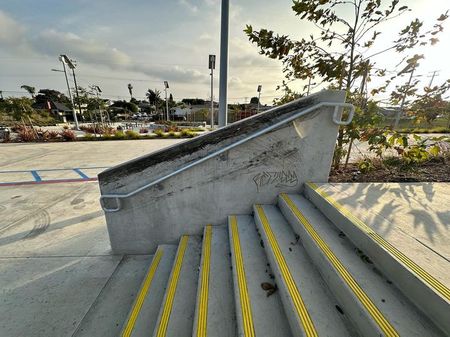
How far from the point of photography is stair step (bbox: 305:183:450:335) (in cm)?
103

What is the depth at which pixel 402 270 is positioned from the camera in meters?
1.23

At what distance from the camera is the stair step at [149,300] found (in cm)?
166

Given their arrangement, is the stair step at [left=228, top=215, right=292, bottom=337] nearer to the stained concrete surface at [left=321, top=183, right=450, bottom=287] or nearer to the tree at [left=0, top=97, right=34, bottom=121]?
the stained concrete surface at [left=321, top=183, right=450, bottom=287]

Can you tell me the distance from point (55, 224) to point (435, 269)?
489cm

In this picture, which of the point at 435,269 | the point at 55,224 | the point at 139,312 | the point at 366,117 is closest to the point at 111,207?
the point at 139,312

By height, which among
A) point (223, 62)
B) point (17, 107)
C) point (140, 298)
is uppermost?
Result: point (223, 62)

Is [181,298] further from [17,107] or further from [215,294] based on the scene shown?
[17,107]

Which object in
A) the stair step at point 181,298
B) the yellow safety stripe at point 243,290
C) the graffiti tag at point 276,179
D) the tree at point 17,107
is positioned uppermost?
the tree at point 17,107

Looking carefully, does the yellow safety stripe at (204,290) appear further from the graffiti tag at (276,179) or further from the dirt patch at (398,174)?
the dirt patch at (398,174)

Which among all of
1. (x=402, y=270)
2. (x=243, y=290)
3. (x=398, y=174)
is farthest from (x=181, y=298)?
(x=398, y=174)

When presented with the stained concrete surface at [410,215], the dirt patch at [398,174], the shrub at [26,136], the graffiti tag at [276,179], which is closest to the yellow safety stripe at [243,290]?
the graffiti tag at [276,179]

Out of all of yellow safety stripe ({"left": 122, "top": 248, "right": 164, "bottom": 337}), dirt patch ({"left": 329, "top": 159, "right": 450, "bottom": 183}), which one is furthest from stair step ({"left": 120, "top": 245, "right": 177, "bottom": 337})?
dirt patch ({"left": 329, "top": 159, "right": 450, "bottom": 183})

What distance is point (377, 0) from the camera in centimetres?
292

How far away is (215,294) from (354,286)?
3.60ft
